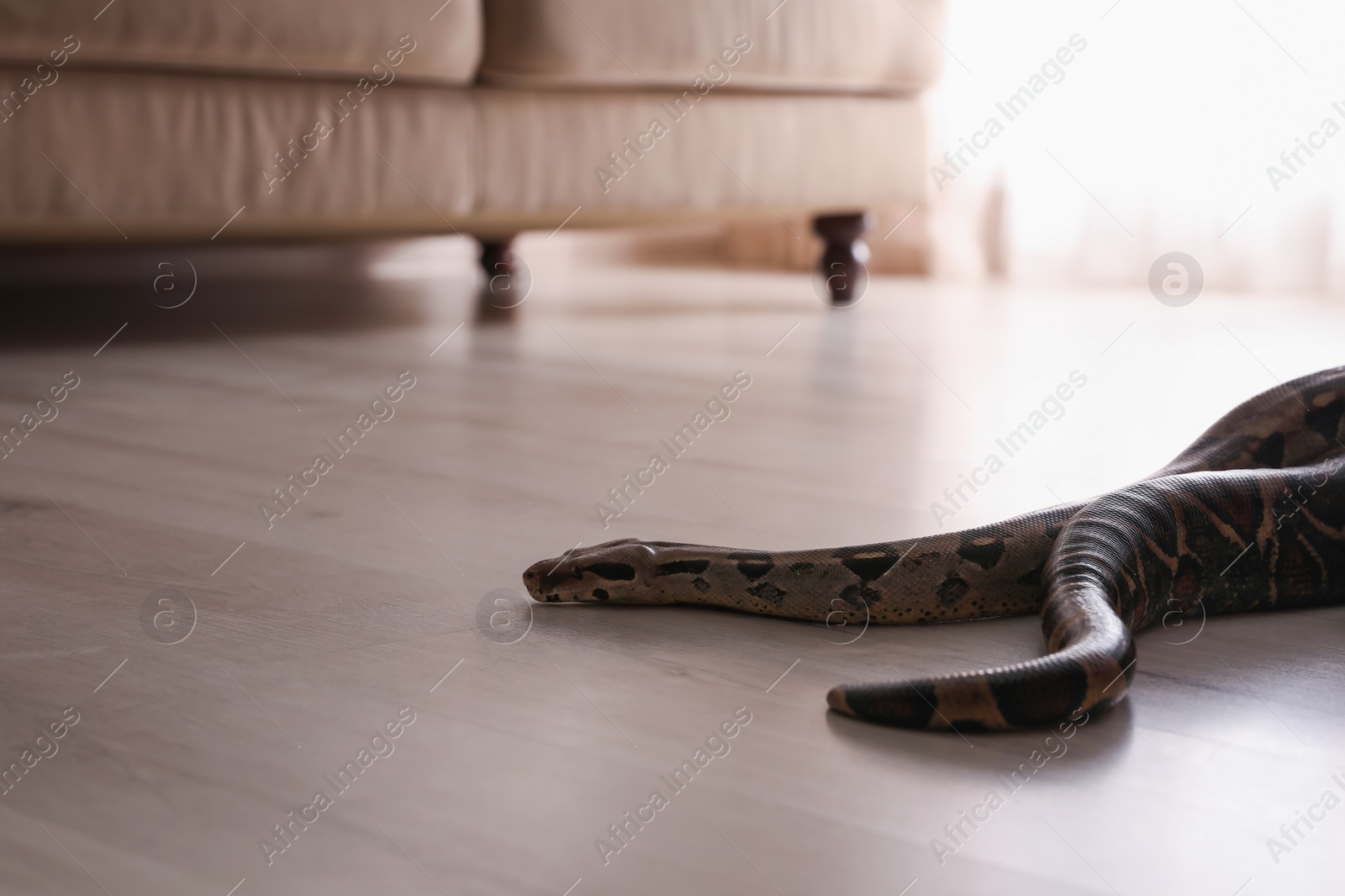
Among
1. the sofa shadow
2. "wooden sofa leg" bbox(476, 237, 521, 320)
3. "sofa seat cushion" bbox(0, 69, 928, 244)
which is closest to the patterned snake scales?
"sofa seat cushion" bbox(0, 69, 928, 244)

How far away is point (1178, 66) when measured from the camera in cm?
410

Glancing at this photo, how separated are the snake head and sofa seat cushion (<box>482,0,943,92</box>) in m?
2.04

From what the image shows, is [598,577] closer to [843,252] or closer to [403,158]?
[403,158]

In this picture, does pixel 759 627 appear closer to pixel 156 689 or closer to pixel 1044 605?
pixel 1044 605

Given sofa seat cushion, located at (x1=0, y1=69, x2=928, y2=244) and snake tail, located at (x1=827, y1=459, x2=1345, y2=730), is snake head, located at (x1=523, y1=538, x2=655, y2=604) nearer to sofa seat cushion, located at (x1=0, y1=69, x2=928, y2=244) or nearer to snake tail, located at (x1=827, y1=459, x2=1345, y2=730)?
snake tail, located at (x1=827, y1=459, x2=1345, y2=730)

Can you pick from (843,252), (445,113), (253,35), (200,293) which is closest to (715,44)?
(445,113)

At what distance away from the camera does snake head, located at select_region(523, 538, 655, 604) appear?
4.42ft

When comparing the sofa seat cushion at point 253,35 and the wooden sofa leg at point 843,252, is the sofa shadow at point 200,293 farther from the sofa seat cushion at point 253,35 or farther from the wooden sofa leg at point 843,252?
the wooden sofa leg at point 843,252

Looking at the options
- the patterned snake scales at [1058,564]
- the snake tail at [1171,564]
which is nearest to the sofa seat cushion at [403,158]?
the patterned snake scales at [1058,564]

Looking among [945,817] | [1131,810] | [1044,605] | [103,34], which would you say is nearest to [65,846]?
[945,817]

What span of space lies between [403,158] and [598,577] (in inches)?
74.8

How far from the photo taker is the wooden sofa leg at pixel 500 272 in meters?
4.44

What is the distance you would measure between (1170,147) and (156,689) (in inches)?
152

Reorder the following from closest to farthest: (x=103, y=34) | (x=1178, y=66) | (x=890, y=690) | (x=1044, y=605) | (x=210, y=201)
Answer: (x=890, y=690) → (x=1044, y=605) → (x=103, y=34) → (x=210, y=201) → (x=1178, y=66)
